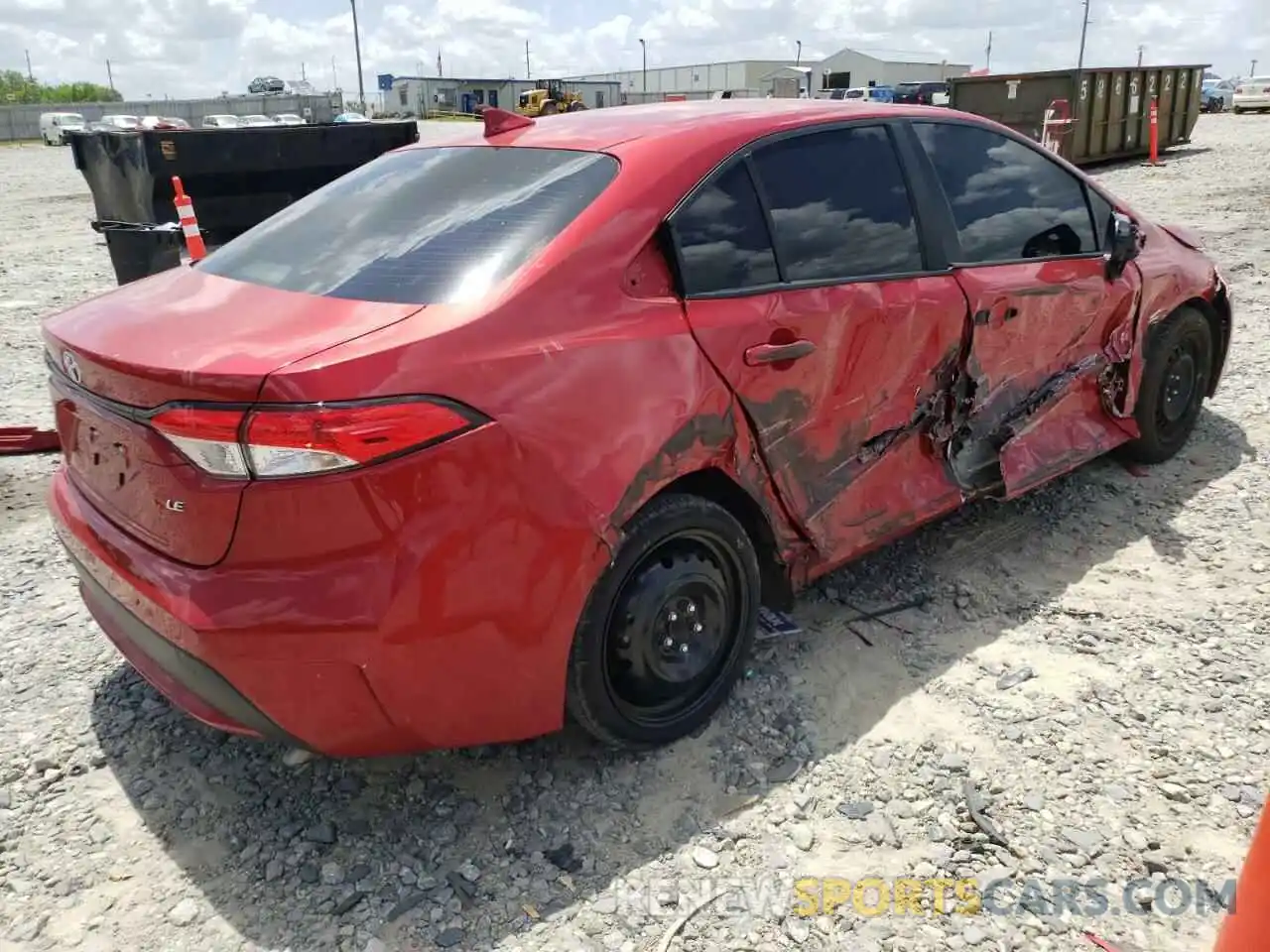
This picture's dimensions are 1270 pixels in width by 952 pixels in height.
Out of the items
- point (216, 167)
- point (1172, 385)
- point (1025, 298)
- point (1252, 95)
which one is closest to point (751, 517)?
point (1025, 298)

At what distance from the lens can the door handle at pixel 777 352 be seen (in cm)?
273

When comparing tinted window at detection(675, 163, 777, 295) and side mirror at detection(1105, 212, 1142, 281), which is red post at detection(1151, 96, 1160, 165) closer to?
side mirror at detection(1105, 212, 1142, 281)

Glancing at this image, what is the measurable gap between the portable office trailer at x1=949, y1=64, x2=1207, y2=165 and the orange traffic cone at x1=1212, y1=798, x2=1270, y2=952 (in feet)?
59.3

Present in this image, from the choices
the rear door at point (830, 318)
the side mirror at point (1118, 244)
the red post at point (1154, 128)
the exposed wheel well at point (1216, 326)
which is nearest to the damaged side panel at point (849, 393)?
the rear door at point (830, 318)

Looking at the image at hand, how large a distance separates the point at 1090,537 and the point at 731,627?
1.98 meters

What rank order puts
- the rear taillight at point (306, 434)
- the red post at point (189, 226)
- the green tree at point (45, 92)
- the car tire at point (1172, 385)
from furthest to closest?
the green tree at point (45, 92) → the red post at point (189, 226) → the car tire at point (1172, 385) → the rear taillight at point (306, 434)

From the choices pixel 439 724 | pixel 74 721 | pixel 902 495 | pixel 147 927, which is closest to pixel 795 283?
pixel 902 495

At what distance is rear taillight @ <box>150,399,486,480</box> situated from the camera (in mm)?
2025

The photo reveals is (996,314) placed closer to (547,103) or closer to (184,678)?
(184,678)

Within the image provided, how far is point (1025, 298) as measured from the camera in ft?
12.0

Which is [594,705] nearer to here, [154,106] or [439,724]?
[439,724]

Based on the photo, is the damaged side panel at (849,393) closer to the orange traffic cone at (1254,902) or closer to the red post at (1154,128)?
the orange traffic cone at (1254,902)

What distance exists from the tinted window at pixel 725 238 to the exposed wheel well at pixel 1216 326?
9.52ft

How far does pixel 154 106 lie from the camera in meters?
57.0
